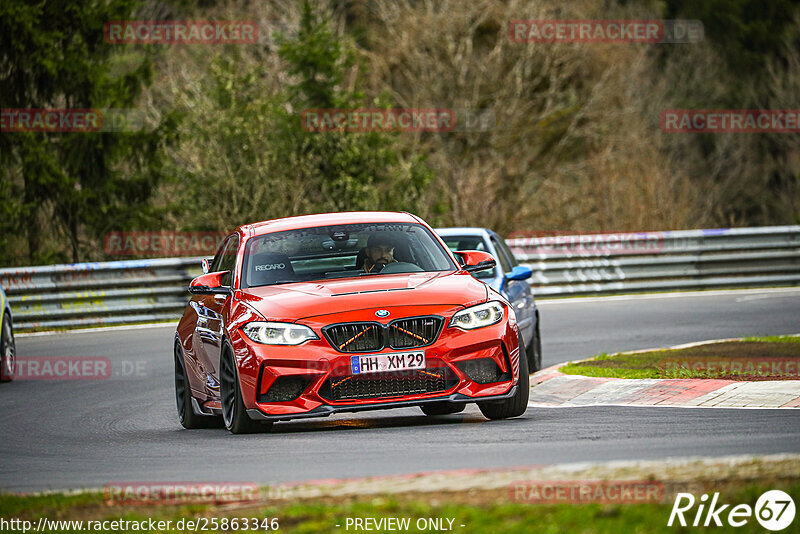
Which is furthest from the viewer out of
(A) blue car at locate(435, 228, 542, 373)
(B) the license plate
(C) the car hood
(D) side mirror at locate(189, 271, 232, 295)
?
(A) blue car at locate(435, 228, 542, 373)

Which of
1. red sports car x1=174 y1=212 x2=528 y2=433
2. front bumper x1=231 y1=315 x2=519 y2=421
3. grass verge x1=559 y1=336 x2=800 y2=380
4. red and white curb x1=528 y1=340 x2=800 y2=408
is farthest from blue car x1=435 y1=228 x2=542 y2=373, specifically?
front bumper x1=231 y1=315 x2=519 y2=421

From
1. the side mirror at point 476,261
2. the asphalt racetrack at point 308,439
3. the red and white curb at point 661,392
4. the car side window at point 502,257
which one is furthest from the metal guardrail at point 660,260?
the side mirror at point 476,261

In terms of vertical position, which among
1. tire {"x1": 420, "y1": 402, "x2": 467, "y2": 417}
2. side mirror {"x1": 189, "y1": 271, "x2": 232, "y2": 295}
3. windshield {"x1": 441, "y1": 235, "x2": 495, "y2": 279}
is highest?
side mirror {"x1": 189, "y1": 271, "x2": 232, "y2": 295}

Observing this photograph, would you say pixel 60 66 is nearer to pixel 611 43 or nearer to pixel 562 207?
pixel 562 207

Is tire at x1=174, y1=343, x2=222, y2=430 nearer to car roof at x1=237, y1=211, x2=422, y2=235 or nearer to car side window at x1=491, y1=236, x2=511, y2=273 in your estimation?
car roof at x1=237, y1=211, x2=422, y2=235

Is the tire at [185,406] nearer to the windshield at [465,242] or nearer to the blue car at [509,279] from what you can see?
the blue car at [509,279]

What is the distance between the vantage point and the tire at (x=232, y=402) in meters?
9.90

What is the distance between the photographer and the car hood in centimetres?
969

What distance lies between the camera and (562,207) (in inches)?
1665

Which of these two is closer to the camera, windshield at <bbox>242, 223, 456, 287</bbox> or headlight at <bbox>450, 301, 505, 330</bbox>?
headlight at <bbox>450, 301, 505, 330</bbox>

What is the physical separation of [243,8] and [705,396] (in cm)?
4515

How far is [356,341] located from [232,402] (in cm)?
119

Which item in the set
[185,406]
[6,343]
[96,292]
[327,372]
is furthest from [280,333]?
[96,292]

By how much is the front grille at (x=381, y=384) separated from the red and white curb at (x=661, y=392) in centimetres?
236
